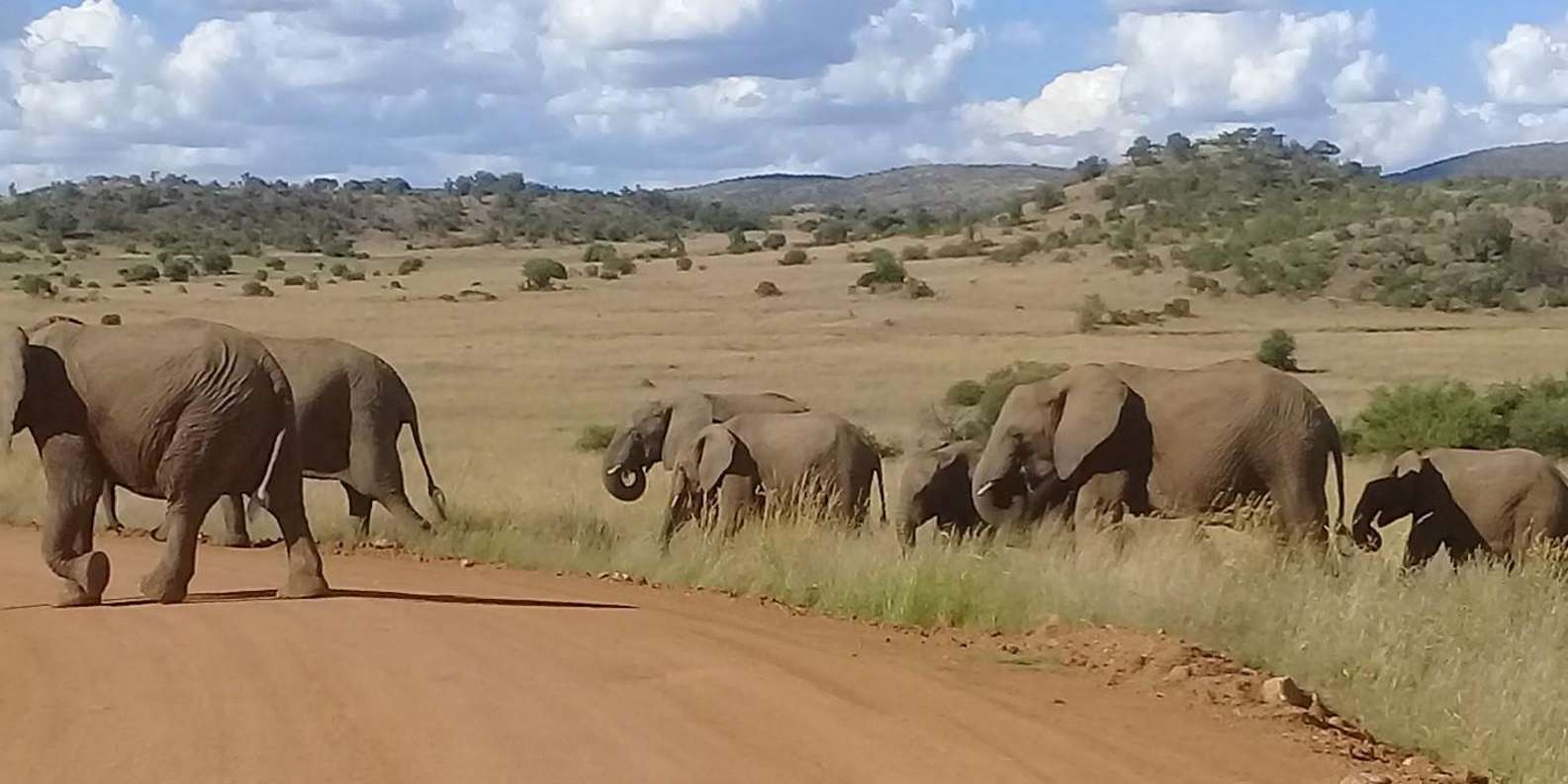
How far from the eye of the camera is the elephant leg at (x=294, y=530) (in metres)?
11.8

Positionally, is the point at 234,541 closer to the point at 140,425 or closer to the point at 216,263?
the point at 140,425

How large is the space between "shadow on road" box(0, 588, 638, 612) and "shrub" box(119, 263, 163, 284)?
58935mm

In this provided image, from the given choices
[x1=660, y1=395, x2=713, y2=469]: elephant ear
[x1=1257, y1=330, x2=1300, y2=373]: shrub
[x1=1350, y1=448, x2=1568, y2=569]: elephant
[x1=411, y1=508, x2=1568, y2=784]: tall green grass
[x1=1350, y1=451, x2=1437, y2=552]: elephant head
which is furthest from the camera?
[x1=1257, y1=330, x2=1300, y2=373]: shrub

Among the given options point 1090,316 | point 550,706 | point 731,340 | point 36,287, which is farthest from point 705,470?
point 36,287

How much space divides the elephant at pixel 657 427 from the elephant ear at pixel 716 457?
2.15m

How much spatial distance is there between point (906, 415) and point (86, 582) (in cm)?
2405

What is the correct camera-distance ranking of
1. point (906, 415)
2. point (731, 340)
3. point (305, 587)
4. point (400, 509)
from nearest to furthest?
1. point (305, 587)
2. point (400, 509)
3. point (906, 415)
4. point (731, 340)

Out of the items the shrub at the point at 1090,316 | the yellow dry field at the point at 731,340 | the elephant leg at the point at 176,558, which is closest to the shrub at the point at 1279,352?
the yellow dry field at the point at 731,340

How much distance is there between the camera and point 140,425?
11.7 m

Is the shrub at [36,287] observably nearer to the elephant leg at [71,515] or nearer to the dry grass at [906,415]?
the dry grass at [906,415]

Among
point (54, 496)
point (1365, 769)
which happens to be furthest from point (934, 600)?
point (54, 496)

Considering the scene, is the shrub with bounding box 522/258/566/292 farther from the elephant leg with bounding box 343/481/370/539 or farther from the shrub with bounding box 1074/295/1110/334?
the elephant leg with bounding box 343/481/370/539

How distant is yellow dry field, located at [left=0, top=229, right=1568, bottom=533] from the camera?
3158 cm

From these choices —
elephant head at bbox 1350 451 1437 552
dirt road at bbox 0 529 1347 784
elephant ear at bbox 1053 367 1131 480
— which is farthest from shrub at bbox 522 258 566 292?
dirt road at bbox 0 529 1347 784
